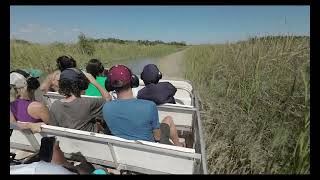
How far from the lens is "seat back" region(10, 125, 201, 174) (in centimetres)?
255

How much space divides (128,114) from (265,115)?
186 centimetres

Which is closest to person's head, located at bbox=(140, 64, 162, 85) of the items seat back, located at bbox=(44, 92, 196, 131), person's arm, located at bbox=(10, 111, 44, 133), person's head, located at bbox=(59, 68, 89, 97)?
seat back, located at bbox=(44, 92, 196, 131)

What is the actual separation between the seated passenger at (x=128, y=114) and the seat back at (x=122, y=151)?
0.35m

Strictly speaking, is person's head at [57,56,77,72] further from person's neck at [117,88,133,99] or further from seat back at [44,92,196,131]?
person's neck at [117,88,133,99]

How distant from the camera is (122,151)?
2.86 m

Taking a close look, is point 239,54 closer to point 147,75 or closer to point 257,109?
point 257,109

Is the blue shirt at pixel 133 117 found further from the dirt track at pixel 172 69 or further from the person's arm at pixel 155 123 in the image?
the dirt track at pixel 172 69

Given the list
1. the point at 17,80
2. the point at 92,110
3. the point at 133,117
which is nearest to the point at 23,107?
the point at 17,80

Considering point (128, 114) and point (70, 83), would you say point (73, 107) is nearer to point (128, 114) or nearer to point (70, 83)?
point (70, 83)

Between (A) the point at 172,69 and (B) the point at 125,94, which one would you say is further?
(A) the point at 172,69
